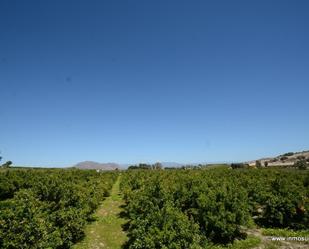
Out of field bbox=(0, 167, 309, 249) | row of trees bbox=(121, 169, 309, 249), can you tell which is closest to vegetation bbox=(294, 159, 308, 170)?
field bbox=(0, 167, 309, 249)

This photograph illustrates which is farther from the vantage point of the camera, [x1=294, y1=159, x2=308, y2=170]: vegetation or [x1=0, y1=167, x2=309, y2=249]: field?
[x1=294, y1=159, x2=308, y2=170]: vegetation

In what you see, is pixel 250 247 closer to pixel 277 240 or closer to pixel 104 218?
pixel 277 240

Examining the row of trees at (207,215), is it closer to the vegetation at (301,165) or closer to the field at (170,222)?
the field at (170,222)

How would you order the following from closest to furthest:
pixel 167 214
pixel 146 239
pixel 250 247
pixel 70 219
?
pixel 146 239, pixel 167 214, pixel 250 247, pixel 70 219

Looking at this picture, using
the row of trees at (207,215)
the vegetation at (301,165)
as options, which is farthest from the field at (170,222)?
the vegetation at (301,165)

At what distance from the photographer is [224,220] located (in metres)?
15.2

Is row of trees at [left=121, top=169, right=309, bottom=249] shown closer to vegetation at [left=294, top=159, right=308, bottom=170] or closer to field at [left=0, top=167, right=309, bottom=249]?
field at [left=0, top=167, right=309, bottom=249]

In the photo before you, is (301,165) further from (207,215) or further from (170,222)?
(170,222)

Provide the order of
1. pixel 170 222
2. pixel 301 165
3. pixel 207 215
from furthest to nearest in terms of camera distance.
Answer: pixel 301 165, pixel 207 215, pixel 170 222

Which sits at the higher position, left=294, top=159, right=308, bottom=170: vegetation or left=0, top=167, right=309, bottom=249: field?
left=294, top=159, right=308, bottom=170: vegetation

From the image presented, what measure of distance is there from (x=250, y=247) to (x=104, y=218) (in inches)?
486

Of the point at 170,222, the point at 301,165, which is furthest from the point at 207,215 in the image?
the point at 301,165

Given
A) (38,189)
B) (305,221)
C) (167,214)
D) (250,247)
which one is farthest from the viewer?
(38,189)

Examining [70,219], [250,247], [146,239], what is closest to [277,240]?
[250,247]
